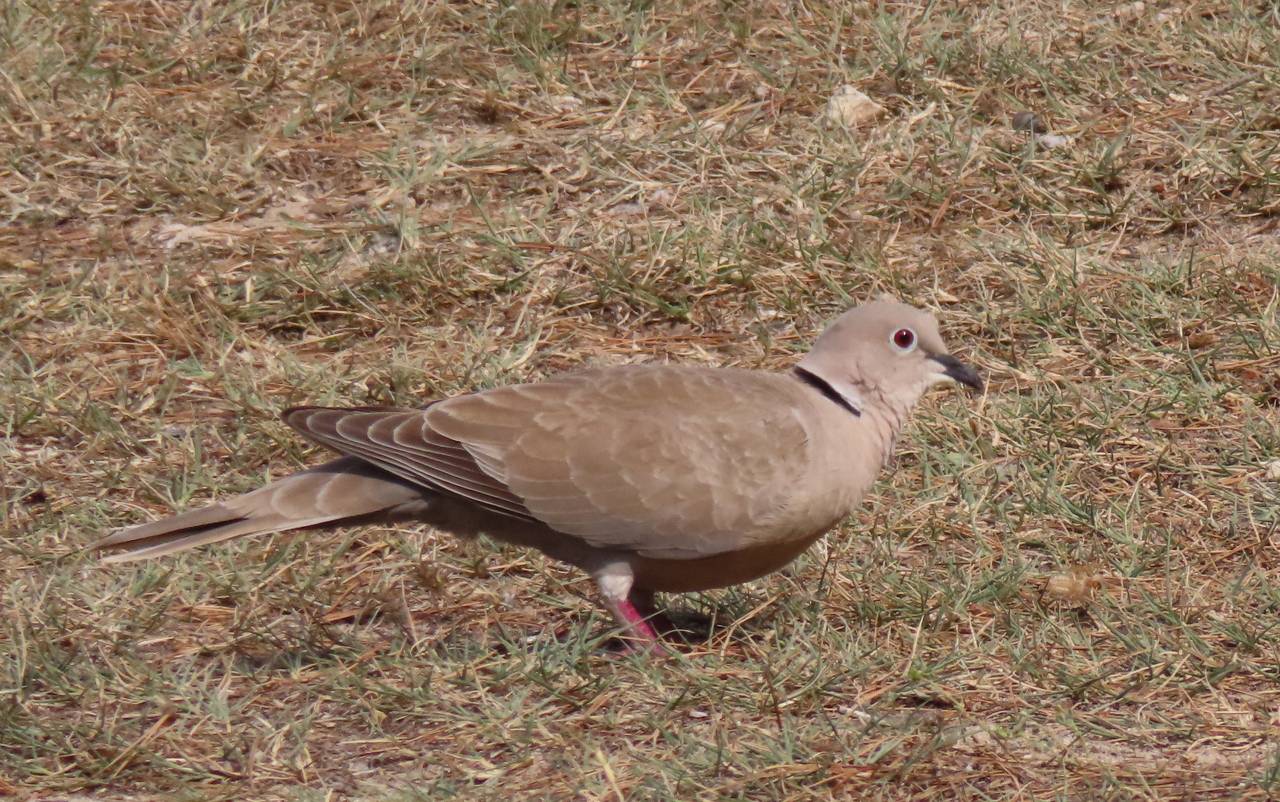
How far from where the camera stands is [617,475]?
13.9 feet

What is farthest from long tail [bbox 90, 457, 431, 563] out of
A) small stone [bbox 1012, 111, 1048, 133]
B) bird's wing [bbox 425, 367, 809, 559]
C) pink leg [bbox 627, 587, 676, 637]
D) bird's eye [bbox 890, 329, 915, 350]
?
small stone [bbox 1012, 111, 1048, 133]

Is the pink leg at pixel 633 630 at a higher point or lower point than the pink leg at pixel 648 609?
higher

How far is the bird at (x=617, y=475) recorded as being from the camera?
4.19 meters

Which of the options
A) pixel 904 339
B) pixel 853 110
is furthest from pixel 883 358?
pixel 853 110

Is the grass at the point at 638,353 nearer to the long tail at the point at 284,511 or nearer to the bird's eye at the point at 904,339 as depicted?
the long tail at the point at 284,511

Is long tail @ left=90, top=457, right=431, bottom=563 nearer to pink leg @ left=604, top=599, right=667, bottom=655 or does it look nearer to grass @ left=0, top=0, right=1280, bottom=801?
grass @ left=0, top=0, right=1280, bottom=801

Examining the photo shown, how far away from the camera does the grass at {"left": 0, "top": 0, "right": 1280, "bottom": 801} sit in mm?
3910

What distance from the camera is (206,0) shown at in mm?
7367

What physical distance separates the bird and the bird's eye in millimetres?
50

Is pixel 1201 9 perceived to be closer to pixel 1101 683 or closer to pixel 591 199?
pixel 591 199

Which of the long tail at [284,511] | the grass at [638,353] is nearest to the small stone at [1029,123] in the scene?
the grass at [638,353]

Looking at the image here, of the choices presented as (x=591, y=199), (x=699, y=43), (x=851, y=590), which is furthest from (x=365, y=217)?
(x=851, y=590)

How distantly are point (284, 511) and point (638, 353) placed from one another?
5.98 ft

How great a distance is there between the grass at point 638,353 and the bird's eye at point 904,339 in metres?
0.55
